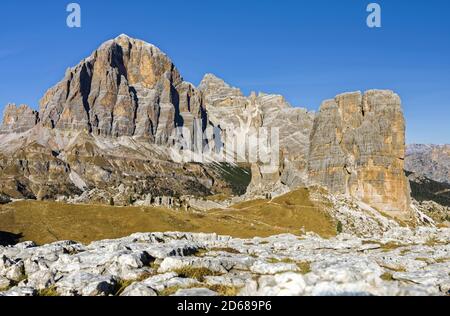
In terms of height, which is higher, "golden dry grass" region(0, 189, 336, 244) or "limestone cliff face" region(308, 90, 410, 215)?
"limestone cliff face" region(308, 90, 410, 215)

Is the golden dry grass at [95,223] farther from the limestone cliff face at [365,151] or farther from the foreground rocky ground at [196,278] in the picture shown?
the foreground rocky ground at [196,278]

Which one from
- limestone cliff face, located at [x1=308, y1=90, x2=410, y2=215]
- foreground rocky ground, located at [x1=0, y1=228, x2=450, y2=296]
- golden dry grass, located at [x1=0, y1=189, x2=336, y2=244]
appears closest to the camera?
foreground rocky ground, located at [x1=0, y1=228, x2=450, y2=296]

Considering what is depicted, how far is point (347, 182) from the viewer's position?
181125 mm

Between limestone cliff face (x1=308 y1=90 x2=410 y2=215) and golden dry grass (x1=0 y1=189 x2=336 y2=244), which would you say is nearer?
golden dry grass (x1=0 y1=189 x2=336 y2=244)

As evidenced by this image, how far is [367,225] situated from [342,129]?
175 ft

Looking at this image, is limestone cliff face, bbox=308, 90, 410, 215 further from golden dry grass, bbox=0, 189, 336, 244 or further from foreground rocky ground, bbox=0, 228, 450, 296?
foreground rocky ground, bbox=0, 228, 450, 296

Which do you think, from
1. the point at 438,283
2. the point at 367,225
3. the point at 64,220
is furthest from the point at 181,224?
the point at 438,283

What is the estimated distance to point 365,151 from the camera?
592 ft

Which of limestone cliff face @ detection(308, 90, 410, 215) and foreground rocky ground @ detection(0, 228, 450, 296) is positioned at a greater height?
limestone cliff face @ detection(308, 90, 410, 215)

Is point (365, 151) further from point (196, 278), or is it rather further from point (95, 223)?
point (196, 278)

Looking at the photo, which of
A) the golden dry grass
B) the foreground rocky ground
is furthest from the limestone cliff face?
the foreground rocky ground

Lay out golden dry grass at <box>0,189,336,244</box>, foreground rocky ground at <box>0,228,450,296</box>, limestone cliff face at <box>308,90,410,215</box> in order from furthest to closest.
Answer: limestone cliff face at <box>308,90,410,215</box>, golden dry grass at <box>0,189,336,244</box>, foreground rocky ground at <box>0,228,450,296</box>

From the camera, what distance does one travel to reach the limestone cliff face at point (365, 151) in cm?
17675

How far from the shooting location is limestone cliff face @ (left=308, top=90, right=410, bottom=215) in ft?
580
